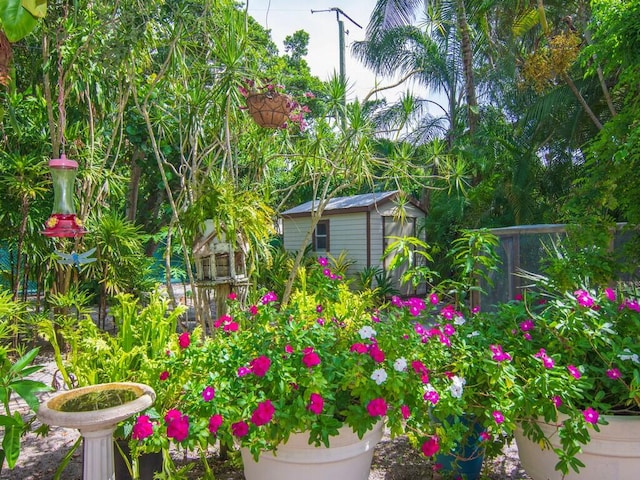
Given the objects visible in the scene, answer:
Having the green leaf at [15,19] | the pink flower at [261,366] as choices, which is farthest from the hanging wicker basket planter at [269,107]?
the green leaf at [15,19]

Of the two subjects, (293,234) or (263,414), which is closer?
(263,414)

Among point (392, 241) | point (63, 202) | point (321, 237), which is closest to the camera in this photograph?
point (63, 202)

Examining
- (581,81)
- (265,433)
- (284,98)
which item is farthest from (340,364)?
(581,81)

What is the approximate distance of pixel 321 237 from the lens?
10.6 metres

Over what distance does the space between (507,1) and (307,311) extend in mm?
7956

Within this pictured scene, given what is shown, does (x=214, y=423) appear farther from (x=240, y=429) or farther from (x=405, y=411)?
(x=405, y=411)

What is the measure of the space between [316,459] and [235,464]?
2.69ft

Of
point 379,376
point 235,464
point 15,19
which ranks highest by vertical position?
point 15,19

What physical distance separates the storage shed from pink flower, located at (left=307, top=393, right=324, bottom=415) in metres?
7.34

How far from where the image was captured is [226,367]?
2.07 m

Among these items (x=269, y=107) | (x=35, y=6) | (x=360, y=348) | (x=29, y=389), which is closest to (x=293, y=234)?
(x=269, y=107)

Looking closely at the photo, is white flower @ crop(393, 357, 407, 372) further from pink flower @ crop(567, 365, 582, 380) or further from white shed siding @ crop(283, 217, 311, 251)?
white shed siding @ crop(283, 217, 311, 251)

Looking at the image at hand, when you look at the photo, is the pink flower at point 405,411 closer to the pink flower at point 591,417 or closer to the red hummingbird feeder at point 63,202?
the pink flower at point 591,417

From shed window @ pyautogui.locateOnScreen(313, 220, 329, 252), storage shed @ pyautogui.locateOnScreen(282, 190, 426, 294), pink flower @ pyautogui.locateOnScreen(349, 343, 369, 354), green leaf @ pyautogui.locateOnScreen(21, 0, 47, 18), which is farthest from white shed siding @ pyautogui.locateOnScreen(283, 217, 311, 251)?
green leaf @ pyautogui.locateOnScreen(21, 0, 47, 18)
